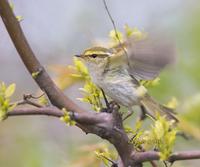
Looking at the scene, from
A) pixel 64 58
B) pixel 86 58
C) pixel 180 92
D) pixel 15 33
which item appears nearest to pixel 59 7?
pixel 64 58

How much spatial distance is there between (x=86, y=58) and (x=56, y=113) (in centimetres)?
90

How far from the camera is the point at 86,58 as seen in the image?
2.66m

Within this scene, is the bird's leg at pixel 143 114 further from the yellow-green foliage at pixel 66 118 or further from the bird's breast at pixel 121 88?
the yellow-green foliage at pixel 66 118

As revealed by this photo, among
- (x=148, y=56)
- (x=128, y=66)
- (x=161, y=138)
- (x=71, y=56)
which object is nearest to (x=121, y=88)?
(x=128, y=66)

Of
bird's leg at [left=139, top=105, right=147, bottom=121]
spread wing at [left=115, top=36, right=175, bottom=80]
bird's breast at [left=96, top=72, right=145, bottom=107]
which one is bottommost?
bird's leg at [left=139, top=105, right=147, bottom=121]

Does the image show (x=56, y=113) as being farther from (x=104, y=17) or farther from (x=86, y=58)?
(x=104, y=17)

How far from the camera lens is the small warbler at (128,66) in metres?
2.31

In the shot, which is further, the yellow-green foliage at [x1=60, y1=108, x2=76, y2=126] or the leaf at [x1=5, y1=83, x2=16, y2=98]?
the leaf at [x1=5, y1=83, x2=16, y2=98]

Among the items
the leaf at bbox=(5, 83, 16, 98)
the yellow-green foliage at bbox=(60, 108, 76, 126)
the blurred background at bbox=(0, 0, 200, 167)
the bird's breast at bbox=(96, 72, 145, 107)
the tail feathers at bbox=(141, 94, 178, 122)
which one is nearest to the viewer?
the yellow-green foliage at bbox=(60, 108, 76, 126)

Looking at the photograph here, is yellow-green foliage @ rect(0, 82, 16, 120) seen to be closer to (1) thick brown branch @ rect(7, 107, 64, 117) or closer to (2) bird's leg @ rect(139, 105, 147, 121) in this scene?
(1) thick brown branch @ rect(7, 107, 64, 117)

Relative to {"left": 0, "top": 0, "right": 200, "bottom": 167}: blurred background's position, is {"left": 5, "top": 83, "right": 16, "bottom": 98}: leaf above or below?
above

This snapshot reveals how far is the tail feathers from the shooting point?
2606 millimetres

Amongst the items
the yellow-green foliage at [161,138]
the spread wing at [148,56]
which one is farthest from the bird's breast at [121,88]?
the yellow-green foliage at [161,138]

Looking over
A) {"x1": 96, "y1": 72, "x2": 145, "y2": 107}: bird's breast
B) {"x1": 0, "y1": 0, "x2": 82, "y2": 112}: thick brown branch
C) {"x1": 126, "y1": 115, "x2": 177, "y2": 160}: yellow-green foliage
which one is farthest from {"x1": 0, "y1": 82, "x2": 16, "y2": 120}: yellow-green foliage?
{"x1": 96, "y1": 72, "x2": 145, "y2": 107}: bird's breast
